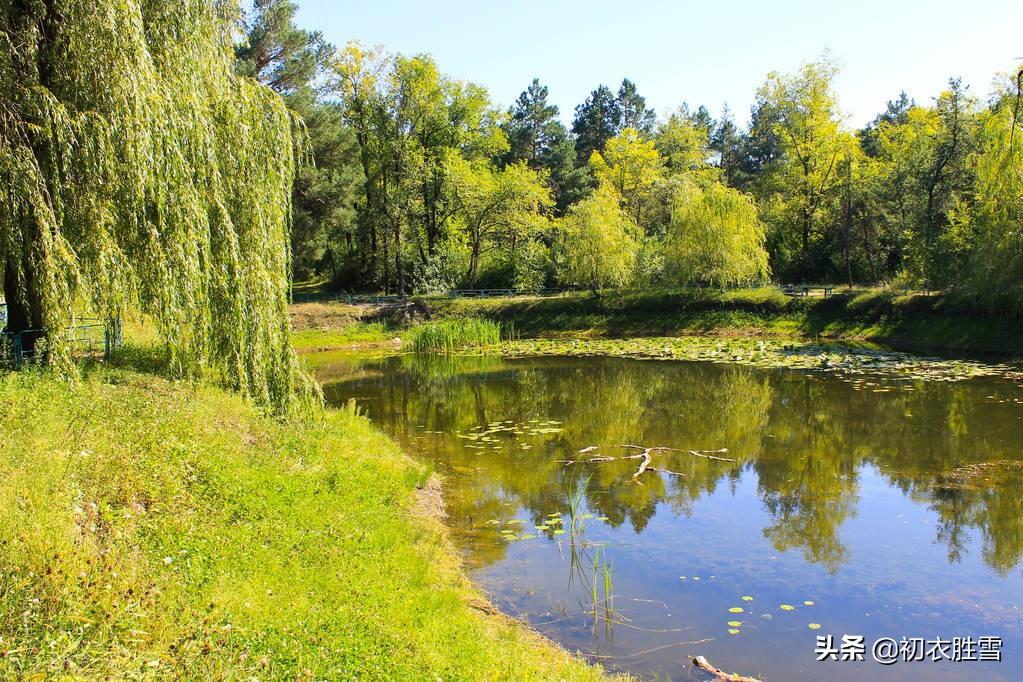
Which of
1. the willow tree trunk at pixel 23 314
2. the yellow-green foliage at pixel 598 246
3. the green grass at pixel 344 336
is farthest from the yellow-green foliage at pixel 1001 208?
the willow tree trunk at pixel 23 314

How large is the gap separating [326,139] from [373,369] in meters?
18.3

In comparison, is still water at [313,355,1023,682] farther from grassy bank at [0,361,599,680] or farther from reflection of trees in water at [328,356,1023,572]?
grassy bank at [0,361,599,680]

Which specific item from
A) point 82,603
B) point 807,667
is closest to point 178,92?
point 82,603

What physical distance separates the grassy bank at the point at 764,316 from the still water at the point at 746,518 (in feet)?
33.3

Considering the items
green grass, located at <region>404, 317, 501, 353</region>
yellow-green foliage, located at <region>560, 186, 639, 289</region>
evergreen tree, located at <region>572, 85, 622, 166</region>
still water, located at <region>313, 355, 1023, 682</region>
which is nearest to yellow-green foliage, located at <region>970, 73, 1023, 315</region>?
still water, located at <region>313, 355, 1023, 682</region>

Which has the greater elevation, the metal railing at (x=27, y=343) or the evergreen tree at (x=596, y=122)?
the evergreen tree at (x=596, y=122)

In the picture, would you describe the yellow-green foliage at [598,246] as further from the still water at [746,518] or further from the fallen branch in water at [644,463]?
the fallen branch in water at [644,463]

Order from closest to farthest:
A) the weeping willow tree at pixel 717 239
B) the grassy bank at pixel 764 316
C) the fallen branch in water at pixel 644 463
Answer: the fallen branch in water at pixel 644 463 → the grassy bank at pixel 764 316 → the weeping willow tree at pixel 717 239

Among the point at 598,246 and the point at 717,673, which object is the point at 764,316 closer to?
the point at 598,246

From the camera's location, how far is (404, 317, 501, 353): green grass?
36094 millimetres

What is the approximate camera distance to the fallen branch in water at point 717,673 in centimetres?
699

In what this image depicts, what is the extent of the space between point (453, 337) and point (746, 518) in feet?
85.9

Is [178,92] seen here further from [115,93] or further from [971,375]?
[971,375]

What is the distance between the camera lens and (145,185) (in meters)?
10.7
